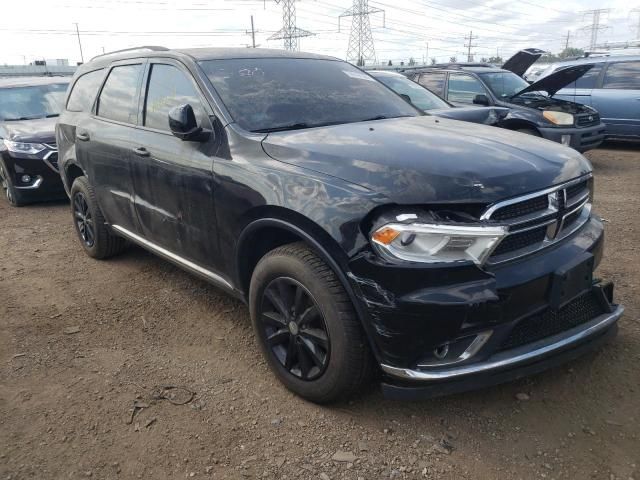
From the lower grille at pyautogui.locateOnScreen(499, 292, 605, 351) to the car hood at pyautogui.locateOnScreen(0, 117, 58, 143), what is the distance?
683 cm

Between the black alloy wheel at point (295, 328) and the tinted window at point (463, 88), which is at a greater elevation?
the tinted window at point (463, 88)

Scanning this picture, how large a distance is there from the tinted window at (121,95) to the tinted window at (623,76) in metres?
9.45

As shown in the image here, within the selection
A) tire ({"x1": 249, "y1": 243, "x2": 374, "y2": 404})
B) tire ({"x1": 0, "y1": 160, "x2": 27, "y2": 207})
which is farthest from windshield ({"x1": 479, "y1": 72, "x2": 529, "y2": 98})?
tire ({"x1": 0, "y1": 160, "x2": 27, "y2": 207})

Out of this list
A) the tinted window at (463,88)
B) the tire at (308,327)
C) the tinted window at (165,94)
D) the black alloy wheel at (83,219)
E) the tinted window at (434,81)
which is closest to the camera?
the tire at (308,327)

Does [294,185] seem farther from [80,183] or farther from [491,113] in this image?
[491,113]

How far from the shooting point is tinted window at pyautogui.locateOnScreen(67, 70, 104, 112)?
4697mm

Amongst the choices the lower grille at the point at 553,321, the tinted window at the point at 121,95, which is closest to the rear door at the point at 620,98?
the lower grille at the point at 553,321

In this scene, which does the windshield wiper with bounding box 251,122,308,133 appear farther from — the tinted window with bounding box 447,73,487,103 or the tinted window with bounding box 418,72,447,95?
the tinted window with bounding box 418,72,447,95

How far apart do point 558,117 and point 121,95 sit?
21.7 feet

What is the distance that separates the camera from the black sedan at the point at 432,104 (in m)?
6.95

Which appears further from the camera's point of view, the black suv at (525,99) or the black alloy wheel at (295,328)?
the black suv at (525,99)

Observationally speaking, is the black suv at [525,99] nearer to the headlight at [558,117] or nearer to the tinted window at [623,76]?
the headlight at [558,117]

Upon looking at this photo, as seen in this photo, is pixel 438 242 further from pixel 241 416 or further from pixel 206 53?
pixel 206 53

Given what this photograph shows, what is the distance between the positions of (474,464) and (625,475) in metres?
0.61
